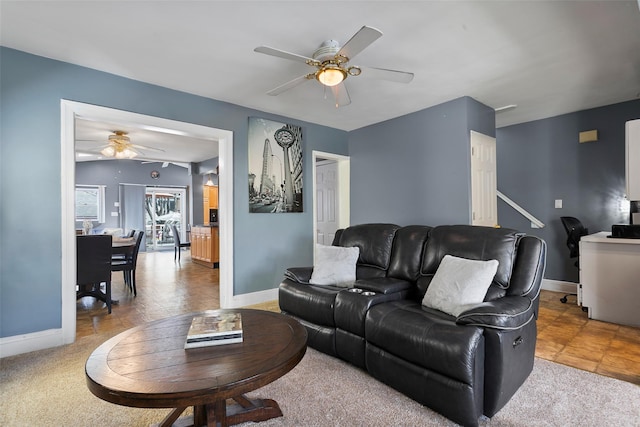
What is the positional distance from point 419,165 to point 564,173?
2.22 m

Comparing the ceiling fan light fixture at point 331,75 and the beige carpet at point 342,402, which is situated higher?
the ceiling fan light fixture at point 331,75

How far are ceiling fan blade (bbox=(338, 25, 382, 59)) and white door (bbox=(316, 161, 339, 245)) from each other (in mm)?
3417

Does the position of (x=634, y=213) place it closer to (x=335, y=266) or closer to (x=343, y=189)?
(x=335, y=266)

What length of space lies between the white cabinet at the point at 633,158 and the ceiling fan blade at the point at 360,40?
2.95m

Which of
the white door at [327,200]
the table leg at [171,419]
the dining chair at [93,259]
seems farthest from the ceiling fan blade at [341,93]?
the dining chair at [93,259]

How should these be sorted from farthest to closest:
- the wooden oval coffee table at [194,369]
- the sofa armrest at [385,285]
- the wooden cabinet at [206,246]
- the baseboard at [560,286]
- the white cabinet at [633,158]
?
the wooden cabinet at [206,246] → the baseboard at [560,286] → the white cabinet at [633,158] → the sofa armrest at [385,285] → the wooden oval coffee table at [194,369]

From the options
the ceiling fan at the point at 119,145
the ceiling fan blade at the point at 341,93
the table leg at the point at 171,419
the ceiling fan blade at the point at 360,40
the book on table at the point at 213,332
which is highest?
the ceiling fan at the point at 119,145

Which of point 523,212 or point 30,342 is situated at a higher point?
point 523,212

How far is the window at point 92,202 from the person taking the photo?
8.96 meters

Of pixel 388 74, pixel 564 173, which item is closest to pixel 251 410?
pixel 388 74

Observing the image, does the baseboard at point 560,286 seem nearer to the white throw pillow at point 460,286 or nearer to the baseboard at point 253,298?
the white throw pillow at point 460,286

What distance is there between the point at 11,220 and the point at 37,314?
0.83m

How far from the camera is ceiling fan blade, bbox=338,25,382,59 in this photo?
1.86 meters

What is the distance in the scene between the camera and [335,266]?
2947mm
